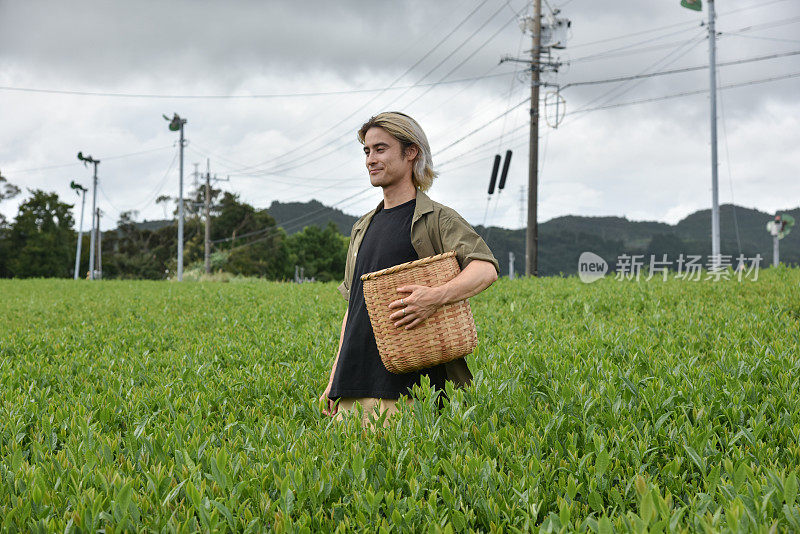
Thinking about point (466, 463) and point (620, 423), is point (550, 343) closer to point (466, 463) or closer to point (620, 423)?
point (620, 423)

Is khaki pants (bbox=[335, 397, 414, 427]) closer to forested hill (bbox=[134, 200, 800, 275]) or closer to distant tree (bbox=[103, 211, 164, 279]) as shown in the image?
distant tree (bbox=[103, 211, 164, 279])

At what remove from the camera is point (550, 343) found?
239 inches

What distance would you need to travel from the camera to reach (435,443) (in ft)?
9.37

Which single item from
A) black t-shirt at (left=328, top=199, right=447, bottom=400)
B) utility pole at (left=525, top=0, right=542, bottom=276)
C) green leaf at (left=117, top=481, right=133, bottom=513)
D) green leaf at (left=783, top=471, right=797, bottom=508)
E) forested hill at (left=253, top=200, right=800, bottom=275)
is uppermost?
forested hill at (left=253, top=200, right=800, bottom=275)

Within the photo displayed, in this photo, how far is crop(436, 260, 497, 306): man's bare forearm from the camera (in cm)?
280

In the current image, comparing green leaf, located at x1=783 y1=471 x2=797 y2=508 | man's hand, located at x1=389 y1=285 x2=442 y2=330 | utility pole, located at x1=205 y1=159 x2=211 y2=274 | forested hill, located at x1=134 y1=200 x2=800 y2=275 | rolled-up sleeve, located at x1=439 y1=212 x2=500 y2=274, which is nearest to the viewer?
green leaf, located at x1=783 y1=471 x2=797 y2=508

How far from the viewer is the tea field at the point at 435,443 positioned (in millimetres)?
2240

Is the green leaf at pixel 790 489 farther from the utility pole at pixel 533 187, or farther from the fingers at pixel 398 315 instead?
the utility pole at pixel 533 187

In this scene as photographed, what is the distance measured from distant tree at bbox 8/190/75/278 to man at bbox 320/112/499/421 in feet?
206

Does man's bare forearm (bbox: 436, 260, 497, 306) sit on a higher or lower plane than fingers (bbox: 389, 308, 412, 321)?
higher

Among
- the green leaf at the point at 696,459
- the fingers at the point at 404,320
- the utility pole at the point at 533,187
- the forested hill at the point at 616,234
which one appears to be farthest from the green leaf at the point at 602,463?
the forested hill at the point at 616,234

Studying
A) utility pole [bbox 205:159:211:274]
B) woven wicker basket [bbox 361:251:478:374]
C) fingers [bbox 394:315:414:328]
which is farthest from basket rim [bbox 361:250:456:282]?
utility pole [bbox 205:159:211:274]

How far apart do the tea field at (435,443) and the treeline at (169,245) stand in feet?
161

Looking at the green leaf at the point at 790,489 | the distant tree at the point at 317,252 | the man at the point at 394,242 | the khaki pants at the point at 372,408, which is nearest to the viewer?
the green leaf at the point at 790,489
